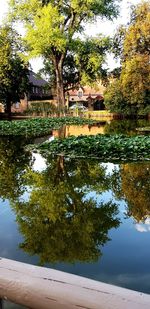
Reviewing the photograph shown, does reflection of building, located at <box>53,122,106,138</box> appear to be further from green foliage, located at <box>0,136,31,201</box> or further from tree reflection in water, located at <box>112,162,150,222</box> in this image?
tree reflection in water, located at <box>112,162,150,222</box>

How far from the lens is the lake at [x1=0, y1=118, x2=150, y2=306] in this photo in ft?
15.4

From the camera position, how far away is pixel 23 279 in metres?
1.72

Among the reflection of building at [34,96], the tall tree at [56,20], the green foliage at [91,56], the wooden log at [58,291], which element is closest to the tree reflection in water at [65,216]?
the wooden log at [58,291]

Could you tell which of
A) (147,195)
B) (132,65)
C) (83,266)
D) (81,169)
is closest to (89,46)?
(132,65)

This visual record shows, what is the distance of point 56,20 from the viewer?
42.4m

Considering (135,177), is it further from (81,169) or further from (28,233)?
(28,233)

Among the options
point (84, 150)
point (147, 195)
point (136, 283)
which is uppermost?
point (84, 150)

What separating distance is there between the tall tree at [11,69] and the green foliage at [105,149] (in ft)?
121

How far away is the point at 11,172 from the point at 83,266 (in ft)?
21.9

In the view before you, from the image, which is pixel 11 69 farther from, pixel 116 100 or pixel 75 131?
pixel 75 131

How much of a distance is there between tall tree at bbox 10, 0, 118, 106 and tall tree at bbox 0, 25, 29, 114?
584cm

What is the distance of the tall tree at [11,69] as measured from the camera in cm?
5064

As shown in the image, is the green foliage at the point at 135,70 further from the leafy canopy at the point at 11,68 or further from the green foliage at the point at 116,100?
the leafy canopy at the point at 11,68

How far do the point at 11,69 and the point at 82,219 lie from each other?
47.1m
